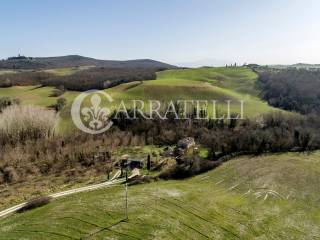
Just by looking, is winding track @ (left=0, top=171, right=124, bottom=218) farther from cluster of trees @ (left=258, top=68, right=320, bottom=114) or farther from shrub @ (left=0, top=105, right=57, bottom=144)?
cluster of trees @ (left=258, top=68, right=320, bottom=114)

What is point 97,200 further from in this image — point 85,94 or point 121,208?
point 85,94

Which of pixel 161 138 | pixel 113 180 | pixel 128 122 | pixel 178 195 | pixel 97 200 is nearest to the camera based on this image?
pixel 97 200

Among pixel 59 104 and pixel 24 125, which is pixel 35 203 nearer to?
pixel 24 125

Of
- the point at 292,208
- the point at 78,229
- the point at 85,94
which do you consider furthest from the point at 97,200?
the point at 85,94
